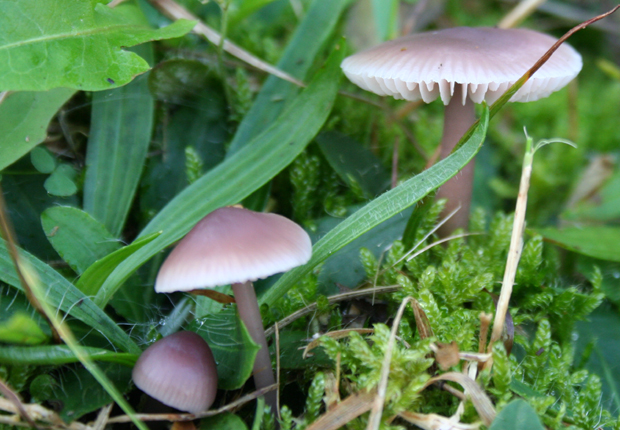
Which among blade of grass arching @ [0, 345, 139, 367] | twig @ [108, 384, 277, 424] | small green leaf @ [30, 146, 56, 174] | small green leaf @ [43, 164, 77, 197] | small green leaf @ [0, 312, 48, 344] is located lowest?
twig @ [108, 384, 277, 424]

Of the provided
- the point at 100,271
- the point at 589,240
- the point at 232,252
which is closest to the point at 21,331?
the point at 100,271

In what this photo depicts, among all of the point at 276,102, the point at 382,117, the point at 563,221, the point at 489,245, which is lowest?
the point at 563,221

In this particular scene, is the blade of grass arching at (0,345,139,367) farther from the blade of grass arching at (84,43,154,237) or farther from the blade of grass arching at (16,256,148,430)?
the blade of grass arching at (84,43,154,237)

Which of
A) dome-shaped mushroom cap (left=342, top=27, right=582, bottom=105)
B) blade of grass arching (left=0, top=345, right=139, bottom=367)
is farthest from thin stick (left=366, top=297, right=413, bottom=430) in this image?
dome-shaped mushroom cap (left=342, top=27, right=582, bottom=105)

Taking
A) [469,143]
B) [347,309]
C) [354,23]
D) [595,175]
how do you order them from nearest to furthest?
[469,143] → [347,309] → [595,175] → [354,23]

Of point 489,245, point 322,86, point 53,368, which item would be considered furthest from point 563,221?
point 53,368

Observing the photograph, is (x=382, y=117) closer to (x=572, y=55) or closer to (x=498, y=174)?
(x=498, y=174)

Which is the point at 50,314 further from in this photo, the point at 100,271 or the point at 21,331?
the point at 100,271
